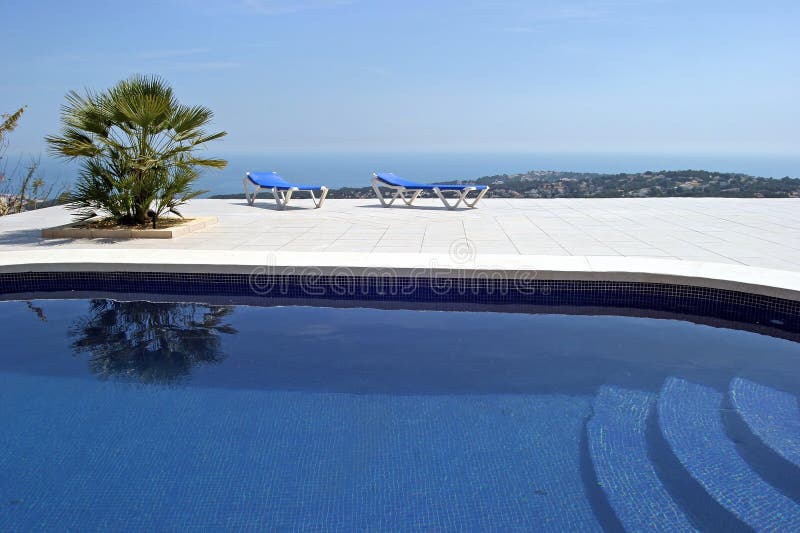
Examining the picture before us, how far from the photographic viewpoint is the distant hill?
11.9 metres

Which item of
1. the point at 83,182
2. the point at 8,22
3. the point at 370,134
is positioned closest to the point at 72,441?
the point at 83,182

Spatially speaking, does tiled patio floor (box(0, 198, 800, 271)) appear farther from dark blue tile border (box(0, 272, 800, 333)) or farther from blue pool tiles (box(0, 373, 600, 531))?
blue pool tiles (box(0, 373, 600, 531))

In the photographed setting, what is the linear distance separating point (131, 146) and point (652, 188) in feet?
32.6

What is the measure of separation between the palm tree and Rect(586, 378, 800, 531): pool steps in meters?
5.37

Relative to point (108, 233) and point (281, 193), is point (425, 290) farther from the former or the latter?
point (281, 193)

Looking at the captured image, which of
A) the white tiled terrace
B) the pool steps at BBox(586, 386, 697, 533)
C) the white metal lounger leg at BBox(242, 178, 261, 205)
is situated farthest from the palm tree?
the pool steps at BBox(586, 386, 697, 533)

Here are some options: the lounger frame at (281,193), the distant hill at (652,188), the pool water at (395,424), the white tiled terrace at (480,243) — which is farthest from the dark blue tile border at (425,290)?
the distant hill at (652,188)

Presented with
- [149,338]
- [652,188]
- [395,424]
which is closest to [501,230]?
[149,338]

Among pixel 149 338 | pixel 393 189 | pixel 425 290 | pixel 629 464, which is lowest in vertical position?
pixel 629 464

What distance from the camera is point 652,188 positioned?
41.3 feet

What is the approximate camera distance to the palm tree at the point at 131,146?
6.65 m

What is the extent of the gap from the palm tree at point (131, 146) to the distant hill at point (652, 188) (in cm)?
471

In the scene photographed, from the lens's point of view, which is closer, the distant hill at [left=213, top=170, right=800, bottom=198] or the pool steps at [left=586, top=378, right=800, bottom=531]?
the pool steps at [left=586, top=378, right=800, bottom=531]

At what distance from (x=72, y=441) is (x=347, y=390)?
136 centimetres
